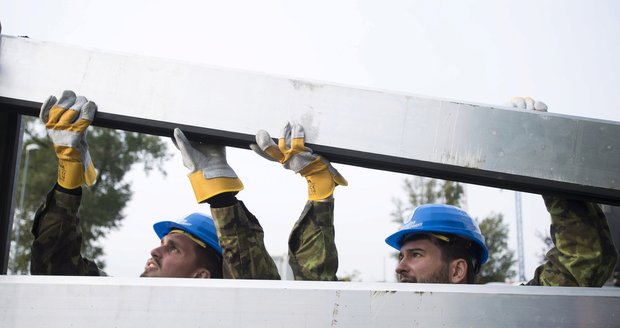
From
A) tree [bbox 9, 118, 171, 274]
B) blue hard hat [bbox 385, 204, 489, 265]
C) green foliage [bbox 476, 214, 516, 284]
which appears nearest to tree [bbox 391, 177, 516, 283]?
green foliage [bbox 476, 214, 516, 284]

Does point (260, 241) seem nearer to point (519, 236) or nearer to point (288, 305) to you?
point (288, 305)

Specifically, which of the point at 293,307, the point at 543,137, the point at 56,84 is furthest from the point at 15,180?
the point at 543,137

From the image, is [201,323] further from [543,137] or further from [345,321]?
[543,137]

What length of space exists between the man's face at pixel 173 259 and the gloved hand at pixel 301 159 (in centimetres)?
121

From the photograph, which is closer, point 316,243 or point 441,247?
point 316,243

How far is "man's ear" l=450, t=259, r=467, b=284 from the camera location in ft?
10.7

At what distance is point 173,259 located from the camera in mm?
3711

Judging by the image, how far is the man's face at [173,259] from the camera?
3660 mm

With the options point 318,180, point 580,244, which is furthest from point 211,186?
point 580,244

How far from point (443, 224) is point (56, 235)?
178cm

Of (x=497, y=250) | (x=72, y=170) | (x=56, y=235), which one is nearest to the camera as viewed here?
(x=72, y=170)

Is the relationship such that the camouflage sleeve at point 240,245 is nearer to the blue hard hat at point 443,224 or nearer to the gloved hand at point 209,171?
the gloved hand at point 209,171

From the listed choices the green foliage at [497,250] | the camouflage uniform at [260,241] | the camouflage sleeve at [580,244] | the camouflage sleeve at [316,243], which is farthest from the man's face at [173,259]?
the green foliage at [497,250]

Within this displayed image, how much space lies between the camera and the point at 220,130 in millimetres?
1718
